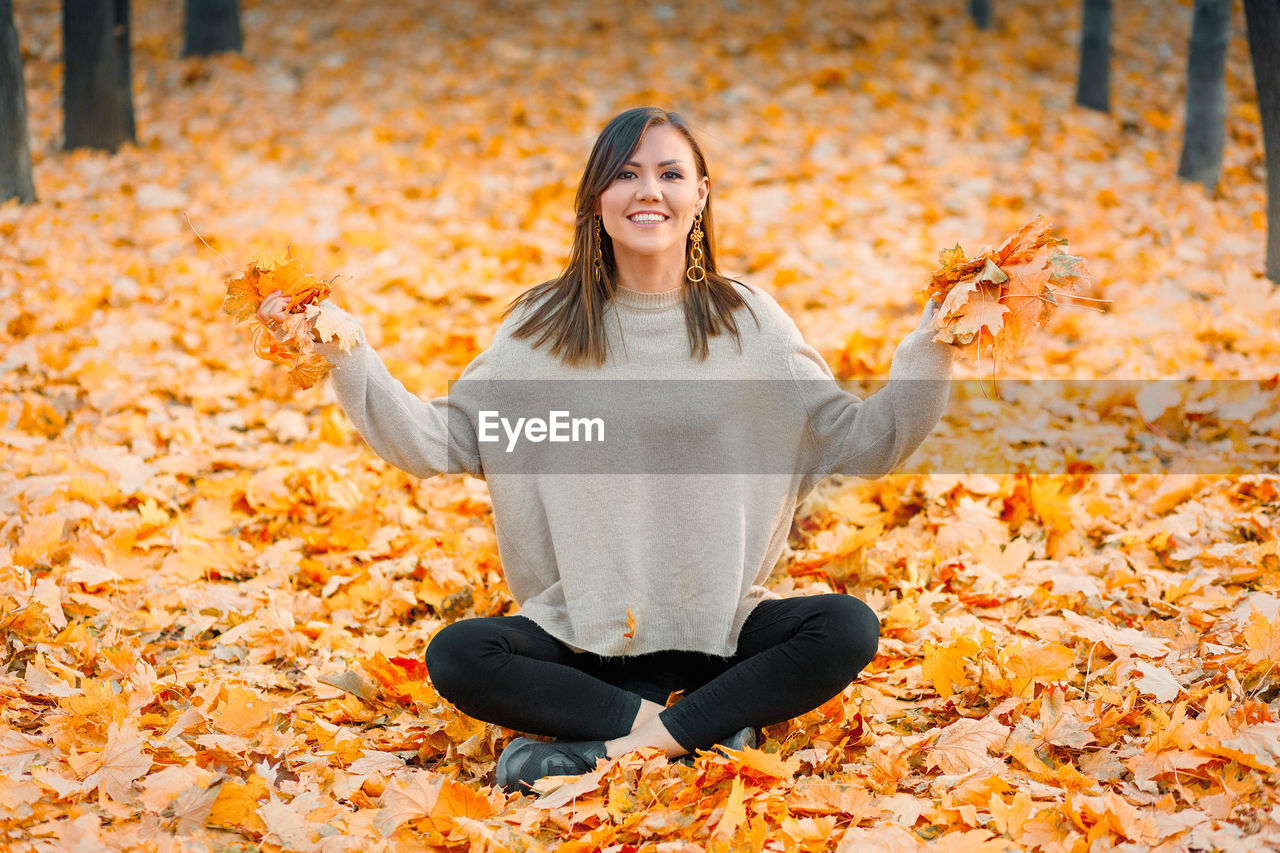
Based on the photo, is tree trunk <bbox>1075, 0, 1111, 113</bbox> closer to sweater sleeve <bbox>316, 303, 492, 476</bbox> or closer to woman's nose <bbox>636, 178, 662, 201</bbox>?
woman's nose <bbox>636, 178, 662, 201</bbox>

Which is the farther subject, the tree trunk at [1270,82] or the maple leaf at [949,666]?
the tree trunk at [1270,82]

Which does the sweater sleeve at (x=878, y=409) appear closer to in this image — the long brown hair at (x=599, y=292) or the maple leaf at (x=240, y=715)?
the long brown hair at (x=599, y=292)

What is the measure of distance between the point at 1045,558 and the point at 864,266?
2988 mm

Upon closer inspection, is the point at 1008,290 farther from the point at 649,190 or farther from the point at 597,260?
the point at 597,260

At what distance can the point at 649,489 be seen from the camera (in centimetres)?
247

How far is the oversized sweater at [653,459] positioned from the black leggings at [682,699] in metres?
0.12

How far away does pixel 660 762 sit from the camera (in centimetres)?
225

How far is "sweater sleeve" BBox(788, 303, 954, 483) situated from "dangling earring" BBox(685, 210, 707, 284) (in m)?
0.28

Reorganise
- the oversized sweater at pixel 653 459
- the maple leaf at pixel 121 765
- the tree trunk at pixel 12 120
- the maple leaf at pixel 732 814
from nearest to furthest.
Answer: the maple leaf at pixel 732 814
the maple leaf at pixel 121 765
the oversized sweater at pixel 653 459
the tree trunk at pixel 12 120

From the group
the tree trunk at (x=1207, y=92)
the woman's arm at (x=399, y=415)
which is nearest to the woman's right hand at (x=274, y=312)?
the woman's arm at (x=399, y=415)

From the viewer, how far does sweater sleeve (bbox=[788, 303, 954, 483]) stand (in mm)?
2295

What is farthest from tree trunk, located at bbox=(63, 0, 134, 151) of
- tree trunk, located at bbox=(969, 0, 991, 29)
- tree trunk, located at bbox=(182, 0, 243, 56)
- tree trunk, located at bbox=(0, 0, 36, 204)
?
tree trunk, located at bbox=(969, 0, 991, 29)

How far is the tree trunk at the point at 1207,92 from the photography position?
6.93 meters

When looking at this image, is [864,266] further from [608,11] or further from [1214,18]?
[608,11]
